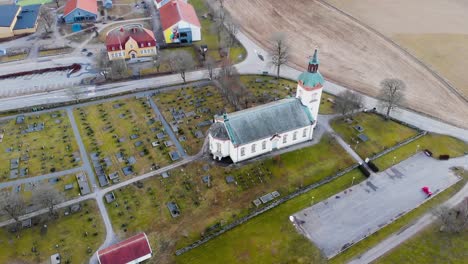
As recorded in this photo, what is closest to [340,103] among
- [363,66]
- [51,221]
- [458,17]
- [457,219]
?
[363,66]

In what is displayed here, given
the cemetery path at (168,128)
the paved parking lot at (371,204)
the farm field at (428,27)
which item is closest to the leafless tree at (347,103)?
the paved parking lot at (371,204)

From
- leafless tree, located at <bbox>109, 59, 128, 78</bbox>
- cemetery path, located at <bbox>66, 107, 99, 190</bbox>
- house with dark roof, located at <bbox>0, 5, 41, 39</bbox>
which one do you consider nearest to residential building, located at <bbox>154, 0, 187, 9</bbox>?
leafless tree, located at <bbox>109, 59, 128, 78</bbox>

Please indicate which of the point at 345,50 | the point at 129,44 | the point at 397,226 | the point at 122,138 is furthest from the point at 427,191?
the point at 129,44

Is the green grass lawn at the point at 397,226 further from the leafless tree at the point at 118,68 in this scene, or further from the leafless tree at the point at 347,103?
the leafless tree at the point at 118,68

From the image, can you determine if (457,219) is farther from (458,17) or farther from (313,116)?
(458,17)

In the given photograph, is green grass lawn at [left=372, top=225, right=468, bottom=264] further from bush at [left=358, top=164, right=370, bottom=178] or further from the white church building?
the white church building

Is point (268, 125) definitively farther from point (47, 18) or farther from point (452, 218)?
point (47, 18)

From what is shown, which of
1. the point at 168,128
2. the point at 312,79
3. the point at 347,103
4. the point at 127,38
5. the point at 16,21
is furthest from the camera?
the point at 16,21
